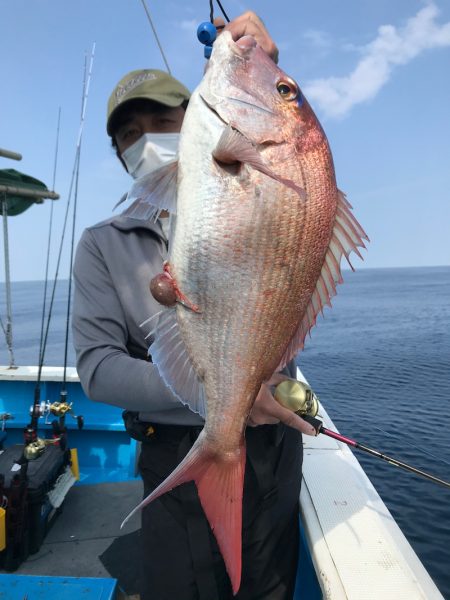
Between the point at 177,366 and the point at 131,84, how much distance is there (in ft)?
4.46

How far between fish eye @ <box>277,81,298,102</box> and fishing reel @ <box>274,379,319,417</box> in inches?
40.7

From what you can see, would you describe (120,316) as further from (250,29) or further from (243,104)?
(250,29)

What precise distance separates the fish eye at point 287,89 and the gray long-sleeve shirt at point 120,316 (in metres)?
0.86

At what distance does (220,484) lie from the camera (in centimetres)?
138

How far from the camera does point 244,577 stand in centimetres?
195

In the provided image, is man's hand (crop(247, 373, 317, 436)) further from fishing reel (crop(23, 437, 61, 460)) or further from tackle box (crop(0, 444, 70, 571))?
fishing reel (crop(23, 437, 61, 460))

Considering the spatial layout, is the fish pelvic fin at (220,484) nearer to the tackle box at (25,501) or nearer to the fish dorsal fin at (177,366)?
the fish dorsal fin at (177,366)

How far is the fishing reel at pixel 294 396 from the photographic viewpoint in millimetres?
1700

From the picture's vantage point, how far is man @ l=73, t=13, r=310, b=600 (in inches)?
71.0

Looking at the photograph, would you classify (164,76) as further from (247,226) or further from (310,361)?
(310,361)

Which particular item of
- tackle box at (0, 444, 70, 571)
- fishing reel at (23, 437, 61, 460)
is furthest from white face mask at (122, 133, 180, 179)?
fishing reel at (23, 437, 61, 460)

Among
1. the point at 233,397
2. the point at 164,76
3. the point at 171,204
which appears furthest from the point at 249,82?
the point at 233,397

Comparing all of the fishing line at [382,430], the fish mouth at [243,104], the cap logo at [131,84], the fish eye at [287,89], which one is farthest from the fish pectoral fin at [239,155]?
the fishing line at [382,430]

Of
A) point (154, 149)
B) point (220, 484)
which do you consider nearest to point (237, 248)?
point (220, 484)
